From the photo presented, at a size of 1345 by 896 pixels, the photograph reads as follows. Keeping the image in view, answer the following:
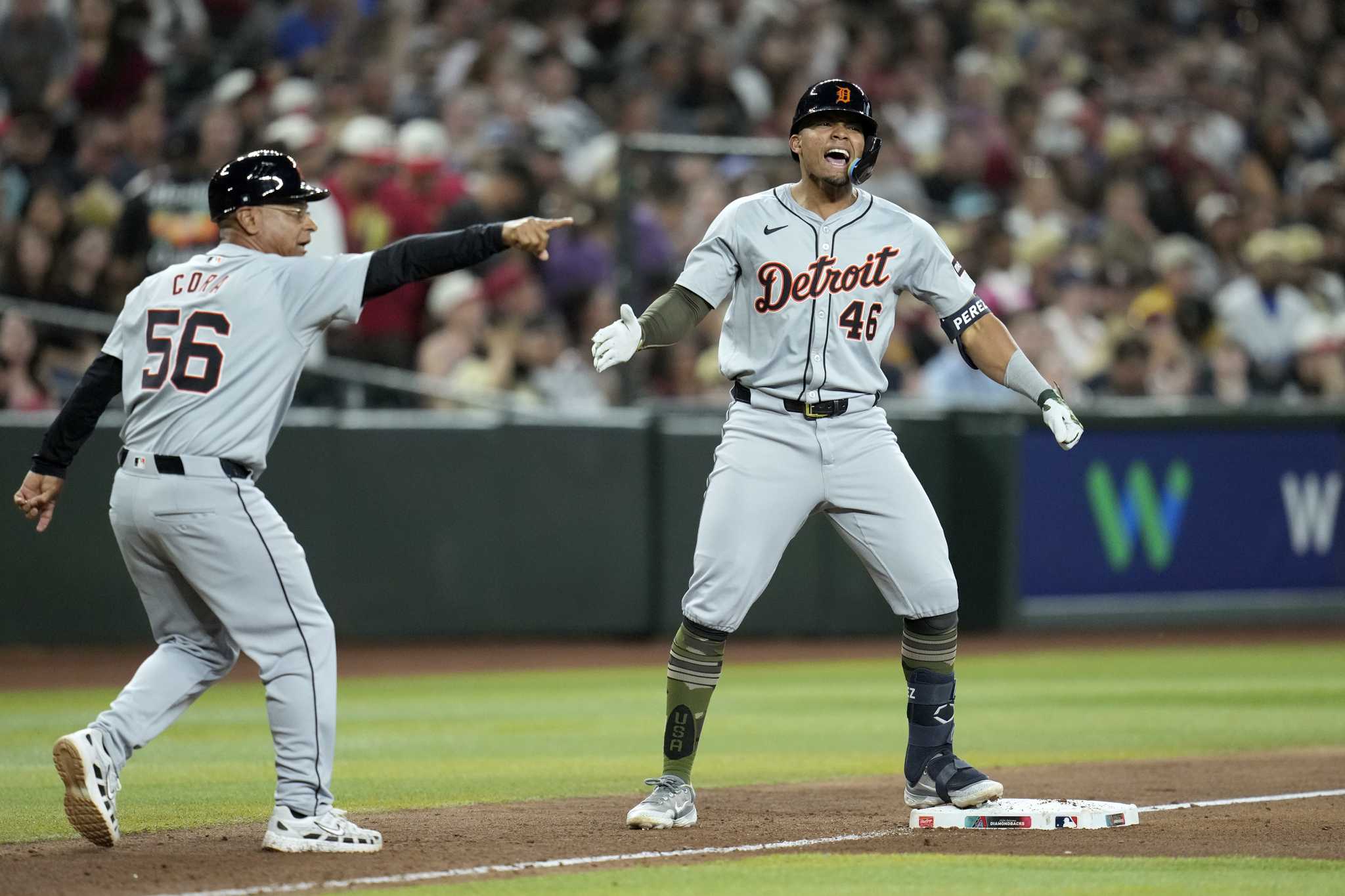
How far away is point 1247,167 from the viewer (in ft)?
61.2

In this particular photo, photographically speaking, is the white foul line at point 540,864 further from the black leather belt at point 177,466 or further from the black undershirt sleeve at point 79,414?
the black undershirt sleeve at point 79,414

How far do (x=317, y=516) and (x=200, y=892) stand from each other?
776 cm

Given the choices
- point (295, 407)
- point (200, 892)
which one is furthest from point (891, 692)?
point (200, 892)

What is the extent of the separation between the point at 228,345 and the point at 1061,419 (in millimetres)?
2539

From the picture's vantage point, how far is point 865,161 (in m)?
6.09

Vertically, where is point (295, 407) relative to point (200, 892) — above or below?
above

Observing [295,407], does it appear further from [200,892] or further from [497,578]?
[200,892]

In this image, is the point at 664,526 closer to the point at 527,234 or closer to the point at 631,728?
the point at 631,728

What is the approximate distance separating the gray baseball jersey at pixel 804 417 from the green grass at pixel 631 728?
145cm

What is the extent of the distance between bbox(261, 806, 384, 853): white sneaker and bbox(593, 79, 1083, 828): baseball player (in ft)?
3.03

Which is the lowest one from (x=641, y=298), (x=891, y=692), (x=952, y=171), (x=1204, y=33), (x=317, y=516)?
(x=891, y=692)

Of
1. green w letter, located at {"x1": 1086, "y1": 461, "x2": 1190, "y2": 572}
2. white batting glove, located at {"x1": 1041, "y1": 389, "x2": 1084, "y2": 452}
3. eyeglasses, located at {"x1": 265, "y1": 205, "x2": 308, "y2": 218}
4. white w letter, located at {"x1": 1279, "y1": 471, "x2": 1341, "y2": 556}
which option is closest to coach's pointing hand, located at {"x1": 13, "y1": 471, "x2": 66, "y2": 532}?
eyeglasses, located at {"x1": 265, "y1": 205, "x2": 308, "y2": 218}

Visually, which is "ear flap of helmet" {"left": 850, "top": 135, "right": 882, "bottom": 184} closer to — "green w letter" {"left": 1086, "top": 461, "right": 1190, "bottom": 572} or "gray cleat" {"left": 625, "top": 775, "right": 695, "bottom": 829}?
"gray cleat" {"left": 625, "top": 775, "right": 695, "bottom": 829}

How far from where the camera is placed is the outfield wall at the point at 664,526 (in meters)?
12.0
